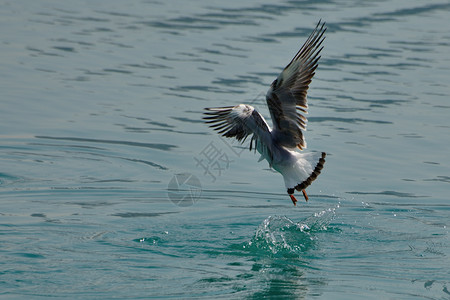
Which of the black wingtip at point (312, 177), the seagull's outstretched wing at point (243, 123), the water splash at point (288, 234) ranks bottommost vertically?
the water splash at point (288, 234)

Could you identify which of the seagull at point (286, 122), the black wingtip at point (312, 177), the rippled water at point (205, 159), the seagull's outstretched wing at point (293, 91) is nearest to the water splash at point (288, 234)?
the rippled water at point (205, 159)

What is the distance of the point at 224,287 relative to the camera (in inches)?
264

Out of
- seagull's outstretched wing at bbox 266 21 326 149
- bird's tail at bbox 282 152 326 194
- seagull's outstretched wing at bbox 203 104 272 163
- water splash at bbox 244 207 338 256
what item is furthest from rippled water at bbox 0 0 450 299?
seagull's outstretched wing at bbox 266 21 326 149

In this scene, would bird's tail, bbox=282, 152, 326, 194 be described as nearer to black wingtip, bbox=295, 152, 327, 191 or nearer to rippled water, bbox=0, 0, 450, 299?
black wingtip, bbox=295, 152, 327, 191

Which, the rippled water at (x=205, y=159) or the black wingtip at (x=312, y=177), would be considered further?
the black wingtip at (x=312, y=177)

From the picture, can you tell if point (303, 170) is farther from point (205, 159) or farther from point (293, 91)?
point (205, 159)

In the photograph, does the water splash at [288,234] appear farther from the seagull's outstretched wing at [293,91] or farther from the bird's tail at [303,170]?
the seagull's outstretched wing at [293,91]

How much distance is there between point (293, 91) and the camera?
8023 mm

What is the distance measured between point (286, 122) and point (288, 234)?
1125mm

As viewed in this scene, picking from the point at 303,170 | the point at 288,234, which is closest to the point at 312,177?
the point at 303,170

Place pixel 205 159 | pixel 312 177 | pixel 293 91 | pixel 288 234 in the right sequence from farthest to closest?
pixel 205 159, pixel 288 234, pixel 293 91, pixel 312 177

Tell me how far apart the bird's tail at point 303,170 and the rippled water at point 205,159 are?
59cm

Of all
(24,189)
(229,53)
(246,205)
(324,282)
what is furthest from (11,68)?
(324,282)

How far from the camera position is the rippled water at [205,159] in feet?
23.4
